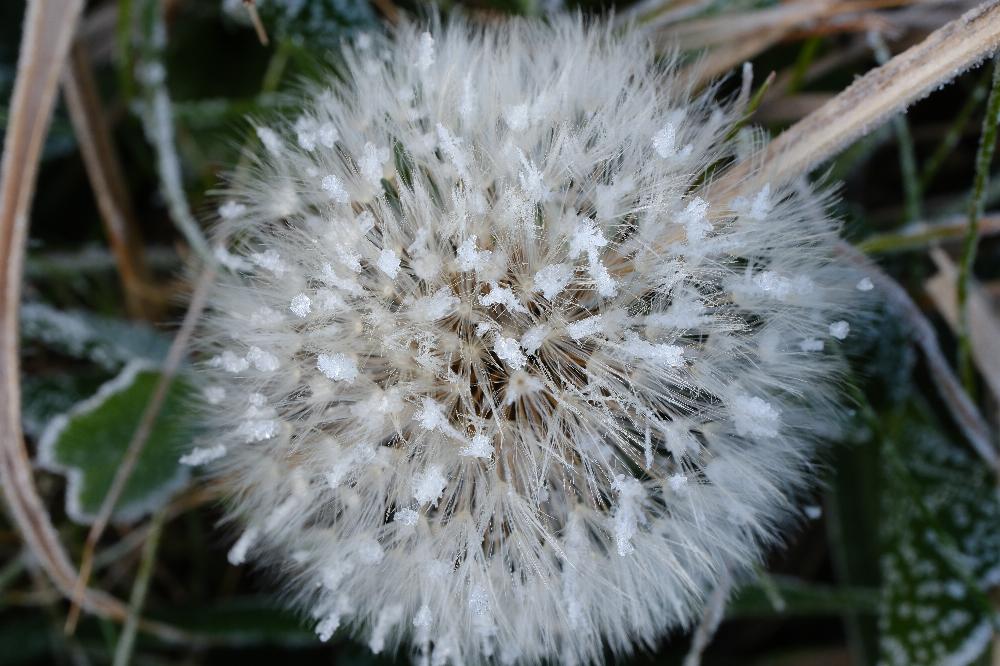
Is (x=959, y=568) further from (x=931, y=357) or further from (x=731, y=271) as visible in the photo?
(x=731, y=271)

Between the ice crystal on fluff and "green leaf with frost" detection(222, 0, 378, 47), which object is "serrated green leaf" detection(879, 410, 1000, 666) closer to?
the ice crystal on fluff

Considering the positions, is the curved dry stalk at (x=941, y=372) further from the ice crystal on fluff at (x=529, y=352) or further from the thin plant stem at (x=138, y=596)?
the thin plant stem at (x=138, y=596)

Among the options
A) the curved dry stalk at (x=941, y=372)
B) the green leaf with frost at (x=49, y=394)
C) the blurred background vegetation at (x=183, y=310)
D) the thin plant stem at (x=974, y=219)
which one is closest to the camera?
the thin plant stem at (x=974, y=219)

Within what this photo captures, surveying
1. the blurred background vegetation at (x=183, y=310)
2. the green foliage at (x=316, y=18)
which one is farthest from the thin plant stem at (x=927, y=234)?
the green foliage at (x=316, y=18)

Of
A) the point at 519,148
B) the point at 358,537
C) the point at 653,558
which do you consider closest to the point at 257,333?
the point at 358,537

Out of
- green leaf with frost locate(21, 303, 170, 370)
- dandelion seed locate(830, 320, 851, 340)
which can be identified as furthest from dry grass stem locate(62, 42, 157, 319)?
dandelion seed locate(830, 320, 851, 340)

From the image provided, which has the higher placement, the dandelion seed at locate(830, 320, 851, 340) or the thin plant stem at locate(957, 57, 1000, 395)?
the thin plant stem at locate(957, 57, 1000, 395)

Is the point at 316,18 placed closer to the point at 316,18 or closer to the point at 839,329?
the point at 316,18
